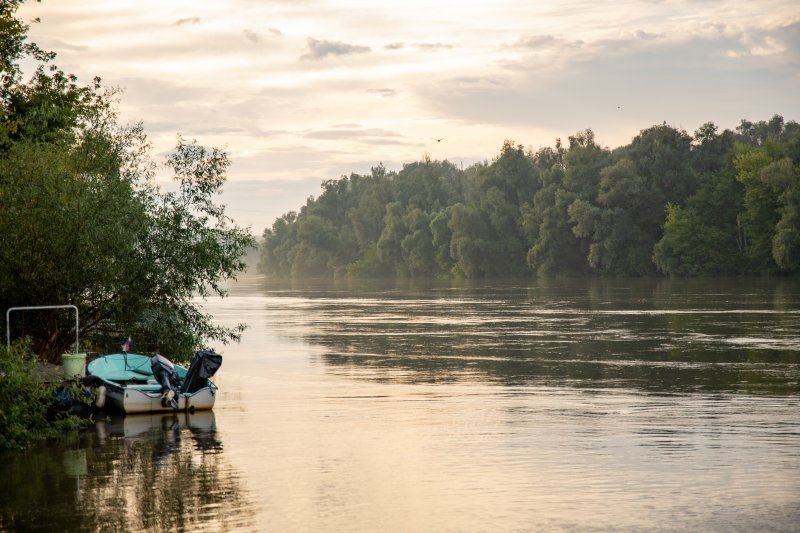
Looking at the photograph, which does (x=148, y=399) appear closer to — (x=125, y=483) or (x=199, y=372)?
(x=199, y=372)

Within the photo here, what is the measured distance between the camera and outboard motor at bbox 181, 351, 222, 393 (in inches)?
979

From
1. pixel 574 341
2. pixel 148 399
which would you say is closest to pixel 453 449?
pixel 148 399

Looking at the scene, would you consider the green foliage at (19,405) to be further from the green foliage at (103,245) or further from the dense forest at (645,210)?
the dense forest at (645,210)

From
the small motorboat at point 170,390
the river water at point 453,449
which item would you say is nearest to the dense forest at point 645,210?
the river water at point 453,449

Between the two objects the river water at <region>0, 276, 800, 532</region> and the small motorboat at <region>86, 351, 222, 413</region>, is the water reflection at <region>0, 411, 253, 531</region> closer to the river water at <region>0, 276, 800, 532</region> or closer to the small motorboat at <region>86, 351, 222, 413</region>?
the river water at <region>0, 276, 800, 532</region>

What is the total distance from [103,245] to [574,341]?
2033 centimetres

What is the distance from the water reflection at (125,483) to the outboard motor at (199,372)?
2061 millimetres

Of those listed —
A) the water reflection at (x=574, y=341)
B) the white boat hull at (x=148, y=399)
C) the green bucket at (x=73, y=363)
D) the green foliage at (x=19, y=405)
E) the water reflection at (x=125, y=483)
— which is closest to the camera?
the water reflection at (x=125, y=483)

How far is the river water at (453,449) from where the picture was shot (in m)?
14.7

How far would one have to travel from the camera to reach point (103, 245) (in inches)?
1134

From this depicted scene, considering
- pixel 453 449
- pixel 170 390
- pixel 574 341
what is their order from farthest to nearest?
pixel 574 341
pixel 170 390
pixel 453 449

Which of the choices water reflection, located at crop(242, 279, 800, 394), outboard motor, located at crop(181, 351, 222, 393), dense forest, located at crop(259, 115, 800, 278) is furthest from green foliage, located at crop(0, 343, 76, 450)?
dense forest, located at crop(259, 115, 800, 278)

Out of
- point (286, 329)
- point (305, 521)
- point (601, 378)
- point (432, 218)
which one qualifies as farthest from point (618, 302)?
point (432, 218)

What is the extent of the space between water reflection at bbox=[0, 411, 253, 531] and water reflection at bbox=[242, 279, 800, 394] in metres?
10.9
